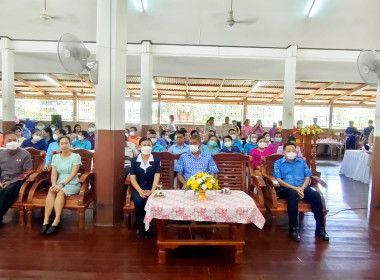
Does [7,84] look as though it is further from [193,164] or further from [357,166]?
[357,166]

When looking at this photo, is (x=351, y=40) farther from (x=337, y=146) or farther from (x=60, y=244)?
(x=60, y=244)

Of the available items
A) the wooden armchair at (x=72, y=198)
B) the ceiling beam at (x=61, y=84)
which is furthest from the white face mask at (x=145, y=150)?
the ceiling beam at (x=61, y=84)

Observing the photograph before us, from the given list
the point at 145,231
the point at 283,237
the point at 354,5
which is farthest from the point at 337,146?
the point at 145,231

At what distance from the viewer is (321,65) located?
990 cm

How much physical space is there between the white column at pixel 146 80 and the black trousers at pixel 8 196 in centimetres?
477

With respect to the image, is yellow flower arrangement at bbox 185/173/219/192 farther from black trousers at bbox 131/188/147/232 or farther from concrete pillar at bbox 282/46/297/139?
concrete pillar at bbox 282/46/297/139

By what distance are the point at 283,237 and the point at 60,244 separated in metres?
2.73

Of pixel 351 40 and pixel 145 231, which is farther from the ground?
pixel 351 40

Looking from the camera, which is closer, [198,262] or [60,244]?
[198,262]

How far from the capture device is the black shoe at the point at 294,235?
12.0 ft

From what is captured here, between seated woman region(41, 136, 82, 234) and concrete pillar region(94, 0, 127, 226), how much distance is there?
287 mm

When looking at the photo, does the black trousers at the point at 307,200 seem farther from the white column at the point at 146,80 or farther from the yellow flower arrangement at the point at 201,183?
the white column at the point at 146,80

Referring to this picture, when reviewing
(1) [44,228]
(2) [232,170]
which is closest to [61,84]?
(1) [44,228]

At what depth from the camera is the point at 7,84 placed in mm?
8617
